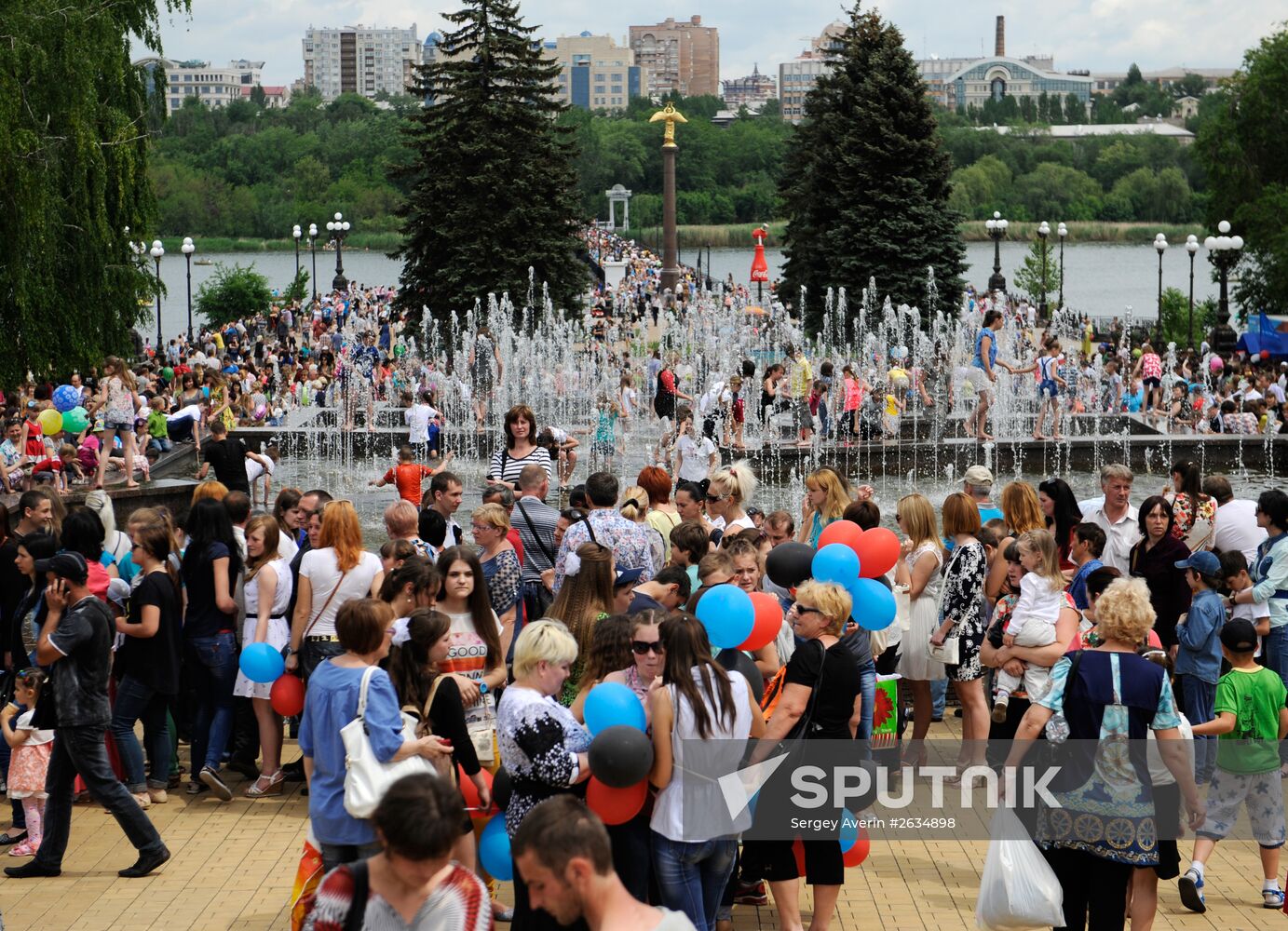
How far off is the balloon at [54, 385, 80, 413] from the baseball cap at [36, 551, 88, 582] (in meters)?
11.1

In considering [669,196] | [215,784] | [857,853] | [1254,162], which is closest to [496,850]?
[857,853]

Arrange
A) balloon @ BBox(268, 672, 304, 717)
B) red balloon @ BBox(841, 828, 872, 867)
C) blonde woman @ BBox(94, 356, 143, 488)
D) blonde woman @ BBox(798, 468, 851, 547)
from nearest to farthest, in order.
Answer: red balloon @ BBox(841, 828, 872, 867) < balloon @ BBox(268, 672, 304, 717) < blonde woman @ BBox(798, 468, 851, 547) < blonde woman @ BBox(94, 356, 143, 488)

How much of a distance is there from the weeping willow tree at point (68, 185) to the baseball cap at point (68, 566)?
39.5 feet

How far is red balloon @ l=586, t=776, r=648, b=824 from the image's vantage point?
5.26m

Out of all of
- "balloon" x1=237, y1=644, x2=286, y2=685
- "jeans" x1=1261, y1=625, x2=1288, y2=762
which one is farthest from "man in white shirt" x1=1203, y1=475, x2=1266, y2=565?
"balloon" x1=237, y1=644, x2=286, y2=685

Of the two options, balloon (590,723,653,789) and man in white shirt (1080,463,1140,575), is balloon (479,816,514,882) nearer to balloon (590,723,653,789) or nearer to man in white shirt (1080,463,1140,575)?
balloon (590,723,653,789)

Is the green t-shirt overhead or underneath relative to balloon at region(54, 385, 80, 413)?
underneath

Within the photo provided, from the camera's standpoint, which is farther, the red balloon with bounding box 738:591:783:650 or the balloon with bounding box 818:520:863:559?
the balloon with bounding box 818:520:863:559

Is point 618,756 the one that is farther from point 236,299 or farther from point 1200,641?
point 236,299

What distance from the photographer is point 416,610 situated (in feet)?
18.9

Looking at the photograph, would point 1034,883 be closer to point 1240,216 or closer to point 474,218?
point 474,218

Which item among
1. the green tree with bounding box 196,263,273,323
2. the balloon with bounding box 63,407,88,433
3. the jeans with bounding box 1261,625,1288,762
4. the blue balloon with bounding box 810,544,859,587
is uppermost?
the green tree with bounding box 196,263,273,323

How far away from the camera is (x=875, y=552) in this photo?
7.41 metres

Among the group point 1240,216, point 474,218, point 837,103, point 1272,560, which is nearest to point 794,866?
point 1272,560
